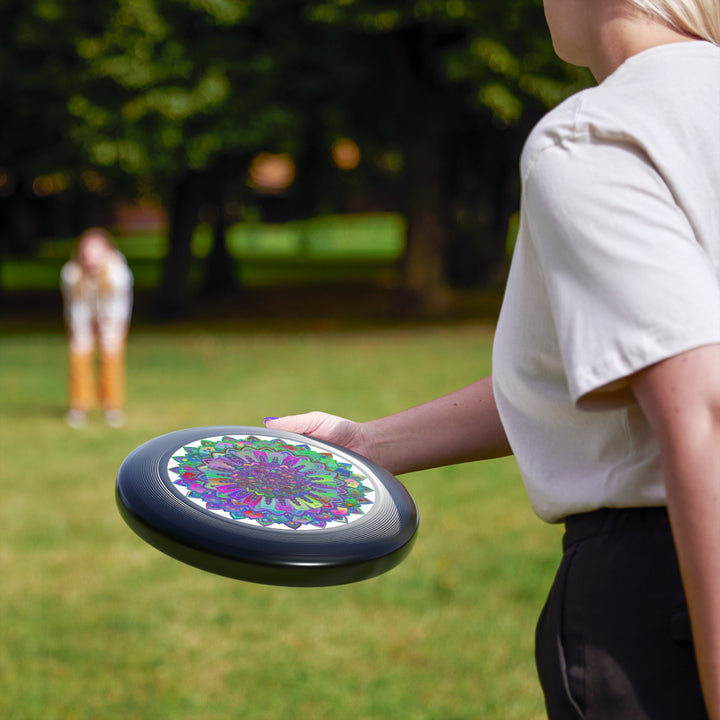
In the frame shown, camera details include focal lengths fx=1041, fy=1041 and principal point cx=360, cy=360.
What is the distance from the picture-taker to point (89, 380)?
10859mm

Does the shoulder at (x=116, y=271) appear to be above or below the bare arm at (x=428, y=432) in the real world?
below

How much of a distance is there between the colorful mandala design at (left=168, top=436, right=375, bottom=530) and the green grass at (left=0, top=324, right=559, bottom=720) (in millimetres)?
2816

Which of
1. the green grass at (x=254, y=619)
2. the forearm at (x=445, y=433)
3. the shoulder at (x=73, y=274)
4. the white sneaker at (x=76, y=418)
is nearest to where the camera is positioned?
the forearm at (x=445, y=433)

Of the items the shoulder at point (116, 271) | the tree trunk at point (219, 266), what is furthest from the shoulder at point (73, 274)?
the tree trunk at point (219, 266)

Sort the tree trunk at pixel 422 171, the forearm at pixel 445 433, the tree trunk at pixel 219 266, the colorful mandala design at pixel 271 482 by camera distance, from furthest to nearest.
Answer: the tree trunk at pixel 219 266 < the tree trunk at pixel 422 171 < the forearm at pixel 445 433 < the colorful mandala design at pixel 271 482

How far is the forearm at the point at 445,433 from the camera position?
5.66 ft

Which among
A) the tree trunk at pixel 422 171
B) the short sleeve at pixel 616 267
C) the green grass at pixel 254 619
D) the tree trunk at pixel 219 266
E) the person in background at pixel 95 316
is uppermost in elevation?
the short sleeve at pixel 616 267

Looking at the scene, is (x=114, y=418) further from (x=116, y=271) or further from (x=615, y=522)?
(x=615, y=522)

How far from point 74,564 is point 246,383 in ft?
24.7

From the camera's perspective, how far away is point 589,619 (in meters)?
1.33

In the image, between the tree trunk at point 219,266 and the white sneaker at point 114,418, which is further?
the tree trunk at point 219,266

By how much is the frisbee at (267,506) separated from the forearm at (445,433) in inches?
3.6

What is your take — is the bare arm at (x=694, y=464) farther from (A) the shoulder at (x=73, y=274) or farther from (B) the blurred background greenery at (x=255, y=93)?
(B) the blurred background greenery at (x=255, y=93)

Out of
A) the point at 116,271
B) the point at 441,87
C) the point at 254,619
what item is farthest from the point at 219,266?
the point at 254,619
